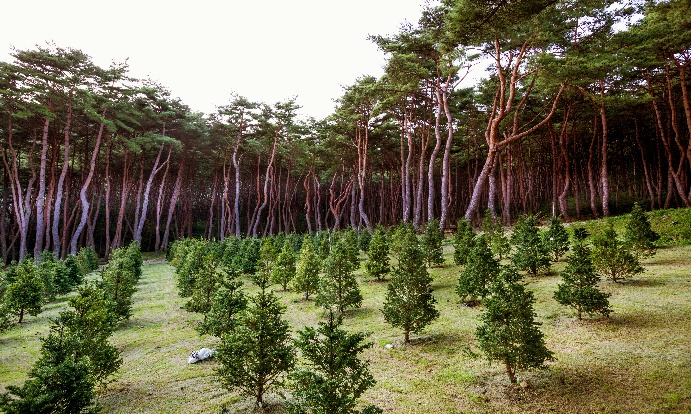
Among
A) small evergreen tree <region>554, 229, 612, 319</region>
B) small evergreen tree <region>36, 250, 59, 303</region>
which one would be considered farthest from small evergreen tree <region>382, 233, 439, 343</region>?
small evergreen tree <region>36, 250, 59, 303</region>

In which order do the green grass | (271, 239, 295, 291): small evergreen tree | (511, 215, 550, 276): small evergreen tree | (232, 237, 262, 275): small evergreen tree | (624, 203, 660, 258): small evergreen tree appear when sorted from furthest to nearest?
(232, 237, 262, 275): small evergreen tree
(271, 239, 295, 291): small evergreen tree
(511, 215, 550, 276): small evergreen tree
(624, 203, 660, 258): small evergreen tree
the green grass

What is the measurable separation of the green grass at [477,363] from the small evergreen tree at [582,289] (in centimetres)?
55

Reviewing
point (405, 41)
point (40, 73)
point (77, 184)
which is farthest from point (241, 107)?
point (77, 184)

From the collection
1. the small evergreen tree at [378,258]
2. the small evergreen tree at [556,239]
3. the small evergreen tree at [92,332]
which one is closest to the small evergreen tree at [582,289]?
the small evergreen tree at [556,239]

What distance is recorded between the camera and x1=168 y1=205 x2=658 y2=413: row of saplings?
A: 17.4 feet

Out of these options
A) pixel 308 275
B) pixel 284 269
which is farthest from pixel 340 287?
pixel 284 269

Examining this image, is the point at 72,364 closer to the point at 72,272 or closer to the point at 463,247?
the point at 463,247

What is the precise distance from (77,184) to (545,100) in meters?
55.0

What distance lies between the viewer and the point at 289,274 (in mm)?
16781

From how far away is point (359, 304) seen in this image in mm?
12609

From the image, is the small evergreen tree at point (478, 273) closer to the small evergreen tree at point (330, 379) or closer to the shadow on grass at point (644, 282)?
Answer: the shadow on grass at point (644, 282)

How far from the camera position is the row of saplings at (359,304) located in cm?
531

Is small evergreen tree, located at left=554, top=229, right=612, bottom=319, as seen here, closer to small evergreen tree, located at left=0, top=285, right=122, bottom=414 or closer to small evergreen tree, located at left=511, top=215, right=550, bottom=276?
small evergreen tree, located at left=511, top=215, right=550, bottom=276

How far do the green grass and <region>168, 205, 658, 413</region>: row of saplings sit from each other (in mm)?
527
